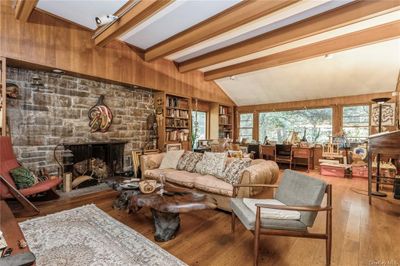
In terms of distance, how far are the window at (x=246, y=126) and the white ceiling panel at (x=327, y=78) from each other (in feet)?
2.68

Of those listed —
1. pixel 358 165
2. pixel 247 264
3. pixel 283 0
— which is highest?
pixel 283 0

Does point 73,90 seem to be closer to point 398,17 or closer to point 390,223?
point 390,223

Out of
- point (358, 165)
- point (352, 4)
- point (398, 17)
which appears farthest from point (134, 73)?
point (358, 165)

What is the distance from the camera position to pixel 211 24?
3221 millimetres

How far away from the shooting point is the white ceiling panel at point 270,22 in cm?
283

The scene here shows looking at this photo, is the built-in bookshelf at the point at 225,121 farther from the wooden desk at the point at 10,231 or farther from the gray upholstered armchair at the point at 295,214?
the wooden desk at the point at 10,231

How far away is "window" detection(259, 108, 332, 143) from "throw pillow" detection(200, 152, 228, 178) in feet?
14.4

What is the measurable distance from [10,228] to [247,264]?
6.37 ft

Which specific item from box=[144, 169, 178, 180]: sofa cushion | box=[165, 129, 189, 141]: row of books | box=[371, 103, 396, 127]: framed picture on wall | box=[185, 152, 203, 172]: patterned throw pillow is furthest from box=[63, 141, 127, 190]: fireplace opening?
box=[371, 103, 396, 127]: framed picture on wall

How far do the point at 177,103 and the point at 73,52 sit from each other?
8.93ft

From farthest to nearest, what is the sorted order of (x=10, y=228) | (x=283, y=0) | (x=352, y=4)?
(x=352, y=4) < (x=283, y=0) < (x=10, y=228)

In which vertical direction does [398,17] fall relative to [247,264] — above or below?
above

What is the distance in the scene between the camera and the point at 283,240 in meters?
2.16

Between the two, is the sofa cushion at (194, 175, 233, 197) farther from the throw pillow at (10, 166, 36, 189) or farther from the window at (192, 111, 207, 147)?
the window at (192, 111, 207, 147)
